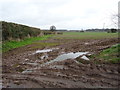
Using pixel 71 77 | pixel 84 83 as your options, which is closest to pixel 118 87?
pixel 84 83

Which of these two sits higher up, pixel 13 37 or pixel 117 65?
pixel 13 37

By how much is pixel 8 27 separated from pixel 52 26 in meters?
82.6

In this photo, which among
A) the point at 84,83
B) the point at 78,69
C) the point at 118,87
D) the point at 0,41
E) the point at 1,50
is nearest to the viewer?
the point at 118,87

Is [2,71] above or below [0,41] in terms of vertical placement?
below

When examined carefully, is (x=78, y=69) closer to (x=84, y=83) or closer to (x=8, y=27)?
(x=84, y=83)

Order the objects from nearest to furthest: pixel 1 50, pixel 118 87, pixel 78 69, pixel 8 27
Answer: pixel 118 87
pixel 78 69
pixel 1 50
pixel 8 27

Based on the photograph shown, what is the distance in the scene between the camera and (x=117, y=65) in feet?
23.7

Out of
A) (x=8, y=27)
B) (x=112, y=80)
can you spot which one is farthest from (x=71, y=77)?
(x=8, y=27)

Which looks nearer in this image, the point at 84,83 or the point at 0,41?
the point at 84,83

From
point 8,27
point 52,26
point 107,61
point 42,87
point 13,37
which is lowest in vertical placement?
point 42,87

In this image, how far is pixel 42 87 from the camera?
17.4ft

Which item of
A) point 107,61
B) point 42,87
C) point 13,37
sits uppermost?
point 13,37

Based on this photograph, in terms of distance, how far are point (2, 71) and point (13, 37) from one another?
1276cm

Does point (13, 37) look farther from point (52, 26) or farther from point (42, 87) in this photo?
point (52, 26)
